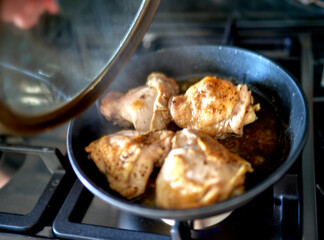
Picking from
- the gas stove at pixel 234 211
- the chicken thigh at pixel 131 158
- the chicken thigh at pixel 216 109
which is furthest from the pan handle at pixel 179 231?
the chicken thigh at pixel 216 109

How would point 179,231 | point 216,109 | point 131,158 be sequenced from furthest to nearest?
1. point 216,109
2. point 131,158
3. point 179,231

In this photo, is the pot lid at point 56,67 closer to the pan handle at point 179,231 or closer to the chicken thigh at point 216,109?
the chicken thigh at point 216,109

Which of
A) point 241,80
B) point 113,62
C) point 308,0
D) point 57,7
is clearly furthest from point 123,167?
point 308,0

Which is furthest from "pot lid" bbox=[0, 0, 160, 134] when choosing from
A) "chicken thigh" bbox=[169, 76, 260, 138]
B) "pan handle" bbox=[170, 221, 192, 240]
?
"pan handle" bbox=[170, 221, 192, 240]

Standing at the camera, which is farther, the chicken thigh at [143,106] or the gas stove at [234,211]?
the chicken thigh at [143,106]

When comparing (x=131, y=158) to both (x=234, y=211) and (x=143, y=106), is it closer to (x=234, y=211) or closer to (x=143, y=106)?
(x=143, y=106)

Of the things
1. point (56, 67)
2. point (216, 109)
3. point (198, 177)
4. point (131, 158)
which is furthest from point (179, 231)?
point (56, 67)
